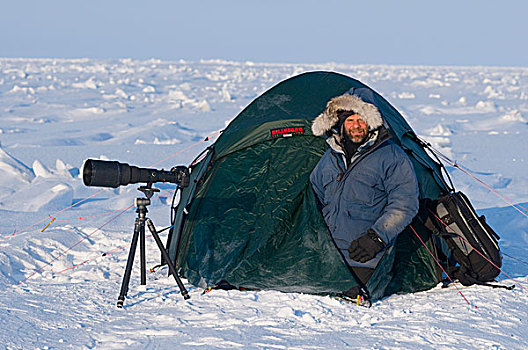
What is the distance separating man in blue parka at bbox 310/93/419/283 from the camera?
3.87 m

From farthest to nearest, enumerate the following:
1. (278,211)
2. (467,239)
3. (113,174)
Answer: (278,211) → (467,239) → (113,174)

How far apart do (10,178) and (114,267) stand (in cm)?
514

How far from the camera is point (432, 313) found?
12.5 feet

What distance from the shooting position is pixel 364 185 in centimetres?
401

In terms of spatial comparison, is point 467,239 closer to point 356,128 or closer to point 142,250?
point 356,128

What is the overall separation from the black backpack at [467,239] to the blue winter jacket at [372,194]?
0.52 meters

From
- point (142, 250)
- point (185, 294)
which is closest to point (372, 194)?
point (185, 294)

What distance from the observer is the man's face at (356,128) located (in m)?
4.03

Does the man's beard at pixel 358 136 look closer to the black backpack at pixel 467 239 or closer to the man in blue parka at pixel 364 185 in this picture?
the man in blue parka at pixel 364 185

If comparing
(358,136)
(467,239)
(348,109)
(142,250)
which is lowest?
(142,250)

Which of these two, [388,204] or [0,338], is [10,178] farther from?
[388,204]

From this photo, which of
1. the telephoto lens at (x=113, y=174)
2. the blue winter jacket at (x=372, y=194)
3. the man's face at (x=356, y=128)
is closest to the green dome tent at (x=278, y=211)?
the blue winter jacket at (x=372, y=194)

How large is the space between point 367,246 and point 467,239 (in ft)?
3.11

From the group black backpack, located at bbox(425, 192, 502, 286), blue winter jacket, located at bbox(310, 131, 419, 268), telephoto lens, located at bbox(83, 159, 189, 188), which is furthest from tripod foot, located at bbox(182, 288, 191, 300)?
black backpack, located at bbox(425, 192, 502, 286)
